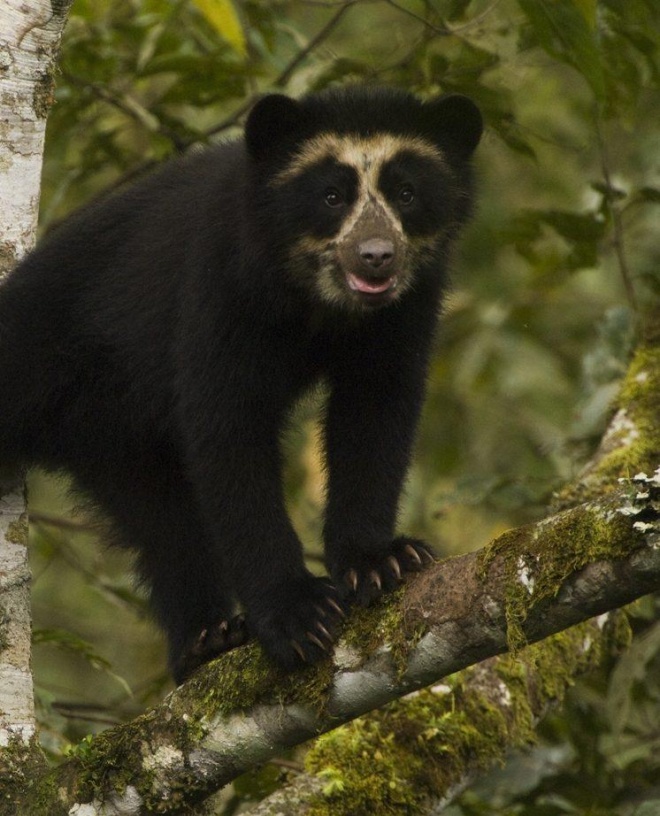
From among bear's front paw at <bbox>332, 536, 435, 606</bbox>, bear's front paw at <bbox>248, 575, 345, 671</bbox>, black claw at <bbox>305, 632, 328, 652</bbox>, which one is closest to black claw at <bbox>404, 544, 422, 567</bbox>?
bear's front paw at <bbox>332, 536, 435, 606</bbox>

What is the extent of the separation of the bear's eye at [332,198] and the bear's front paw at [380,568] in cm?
123

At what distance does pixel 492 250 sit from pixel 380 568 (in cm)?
375

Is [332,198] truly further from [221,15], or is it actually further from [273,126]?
[221,15]

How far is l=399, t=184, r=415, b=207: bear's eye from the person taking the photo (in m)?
4.62

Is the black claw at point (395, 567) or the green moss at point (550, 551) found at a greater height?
the green moss at point (550, 551)

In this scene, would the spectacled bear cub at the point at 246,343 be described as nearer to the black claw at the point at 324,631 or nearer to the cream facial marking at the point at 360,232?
the cream facial marking at the point at 360,232

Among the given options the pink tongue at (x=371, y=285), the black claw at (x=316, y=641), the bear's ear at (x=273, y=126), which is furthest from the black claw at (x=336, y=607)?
the bear's ear at (x=273, y=126)

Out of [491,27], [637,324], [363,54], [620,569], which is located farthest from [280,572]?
[363,54]

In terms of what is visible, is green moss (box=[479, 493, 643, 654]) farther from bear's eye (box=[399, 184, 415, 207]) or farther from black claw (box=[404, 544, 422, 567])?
bear's eye (box=[399, 184, 415, 207])

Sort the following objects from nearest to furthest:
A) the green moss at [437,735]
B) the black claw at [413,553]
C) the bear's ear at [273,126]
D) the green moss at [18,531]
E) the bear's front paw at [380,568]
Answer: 1. the bear's front paw at [380,568]
2. the black claw at [413,553]
3. the green moss at [437,735]
4. the green moss at [18,531]
5. the bear's ear at [273,126]

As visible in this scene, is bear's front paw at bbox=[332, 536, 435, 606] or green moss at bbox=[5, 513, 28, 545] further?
green moss at bbox=[5, 513, 28, 545]

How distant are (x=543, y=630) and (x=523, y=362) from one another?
4.03 m

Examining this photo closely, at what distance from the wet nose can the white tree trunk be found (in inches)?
46.7

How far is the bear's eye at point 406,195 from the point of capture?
15.2 ft
